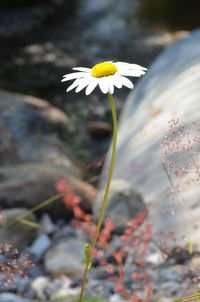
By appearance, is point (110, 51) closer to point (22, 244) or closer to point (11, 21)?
point (11, 21)

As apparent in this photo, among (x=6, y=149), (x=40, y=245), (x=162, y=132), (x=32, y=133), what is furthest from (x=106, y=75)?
(x=32, y=133)

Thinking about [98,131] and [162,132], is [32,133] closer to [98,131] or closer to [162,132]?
[98,131]

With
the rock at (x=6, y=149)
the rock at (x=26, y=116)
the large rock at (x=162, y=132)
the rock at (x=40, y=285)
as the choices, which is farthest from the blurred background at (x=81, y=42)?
the rock at (x=40, y=285)

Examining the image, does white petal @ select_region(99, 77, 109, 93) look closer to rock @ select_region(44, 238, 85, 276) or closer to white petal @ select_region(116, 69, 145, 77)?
white petal @ select_region(116, 69, 145, 77)

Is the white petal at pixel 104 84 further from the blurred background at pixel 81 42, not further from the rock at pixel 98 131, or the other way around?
the rock at pixel 98 131

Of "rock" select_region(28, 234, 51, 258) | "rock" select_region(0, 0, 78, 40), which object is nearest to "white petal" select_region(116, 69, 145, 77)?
"rock" select_region(28, 234, 51, 258)
